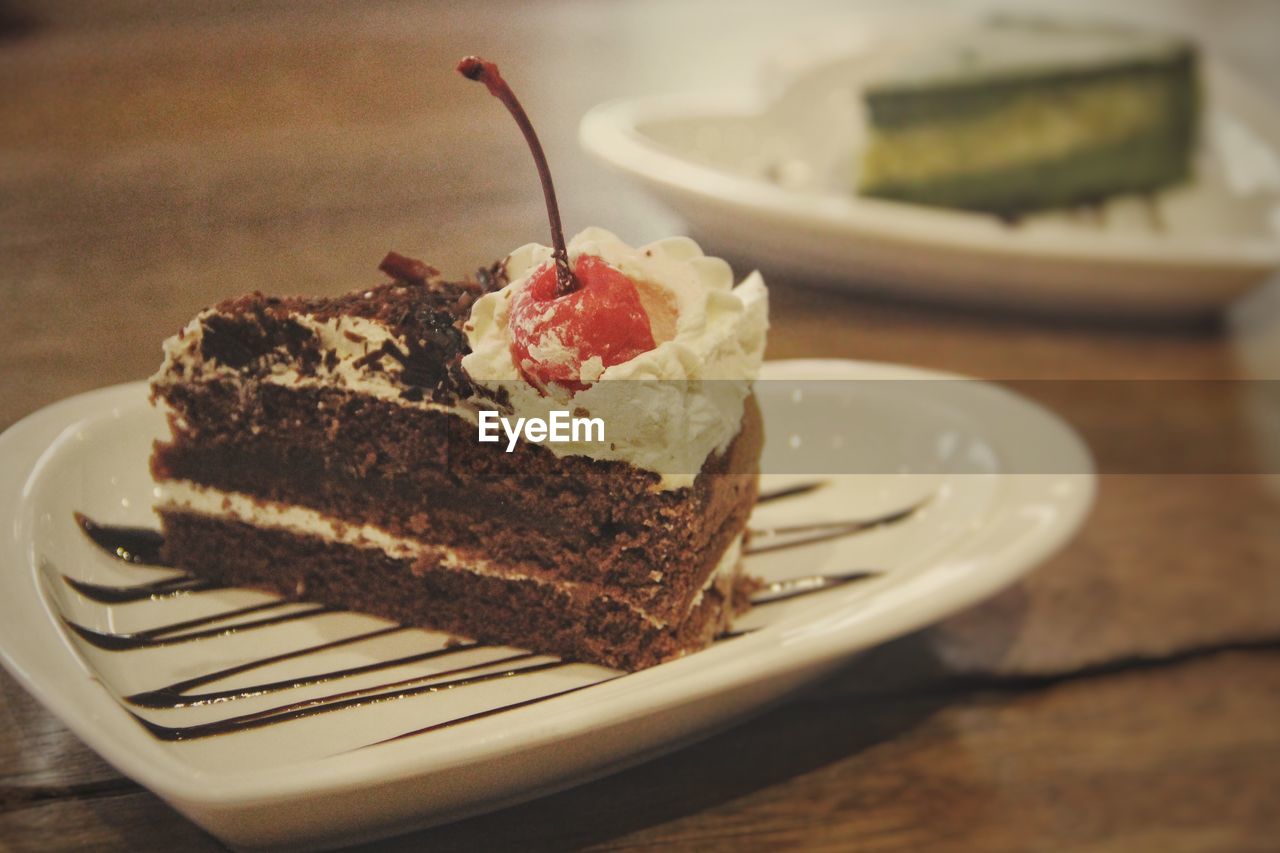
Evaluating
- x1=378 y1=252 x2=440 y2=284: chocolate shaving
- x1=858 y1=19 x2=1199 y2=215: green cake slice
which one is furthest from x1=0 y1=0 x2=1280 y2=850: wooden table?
x1=858 y1=19 x2=1199 y2=215: green cake slice

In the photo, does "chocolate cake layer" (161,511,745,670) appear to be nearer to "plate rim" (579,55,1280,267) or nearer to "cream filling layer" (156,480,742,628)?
"cream filling layer" (156,480,742,628)

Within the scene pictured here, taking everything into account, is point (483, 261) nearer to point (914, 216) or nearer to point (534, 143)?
point (534, 143)

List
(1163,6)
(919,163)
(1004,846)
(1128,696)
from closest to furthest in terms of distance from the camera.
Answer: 1. (1004,846)
2. (1128,696)
3. (1163,6)
4. (919,163)

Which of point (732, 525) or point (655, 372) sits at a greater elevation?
point (655, 372)

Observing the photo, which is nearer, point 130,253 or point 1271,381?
point 130,253

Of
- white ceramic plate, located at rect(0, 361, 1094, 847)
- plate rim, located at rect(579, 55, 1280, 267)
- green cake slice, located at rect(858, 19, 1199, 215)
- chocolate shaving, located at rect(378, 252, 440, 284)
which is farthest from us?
green cake slice, located at rect(858, 19, 1199, 215)

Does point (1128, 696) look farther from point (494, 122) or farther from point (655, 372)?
point (494, 122)

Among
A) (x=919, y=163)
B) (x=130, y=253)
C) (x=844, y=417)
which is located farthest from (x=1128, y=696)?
(x=130, y=253)

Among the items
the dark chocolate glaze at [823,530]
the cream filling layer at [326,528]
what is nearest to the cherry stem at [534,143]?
the cream filling layer at [326,528]
